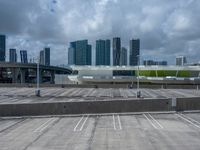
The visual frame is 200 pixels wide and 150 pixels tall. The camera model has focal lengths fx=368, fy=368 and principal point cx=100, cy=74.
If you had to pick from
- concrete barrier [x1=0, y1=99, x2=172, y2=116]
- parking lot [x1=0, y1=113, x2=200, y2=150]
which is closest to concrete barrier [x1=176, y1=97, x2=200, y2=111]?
concrete barrier [x1=0, y1=99, x2=172, y2=116]

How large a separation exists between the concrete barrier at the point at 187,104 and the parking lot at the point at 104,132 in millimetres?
1354

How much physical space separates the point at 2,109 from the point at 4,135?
27.2 ft

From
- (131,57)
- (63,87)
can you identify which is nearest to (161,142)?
(63,87)

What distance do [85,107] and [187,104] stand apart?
904 cm

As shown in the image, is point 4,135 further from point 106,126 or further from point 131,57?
point 131,57

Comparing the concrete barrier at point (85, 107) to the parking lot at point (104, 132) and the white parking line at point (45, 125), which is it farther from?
the white parking line at point (45, 125)

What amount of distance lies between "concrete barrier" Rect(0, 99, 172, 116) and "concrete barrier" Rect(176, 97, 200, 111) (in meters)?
0.90

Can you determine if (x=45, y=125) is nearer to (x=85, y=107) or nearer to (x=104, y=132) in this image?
(x=104, y=132)

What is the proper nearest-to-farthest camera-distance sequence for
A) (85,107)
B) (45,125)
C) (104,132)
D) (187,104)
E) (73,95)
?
(104,132), (45,125), (85,107), (187,104), (73,95)

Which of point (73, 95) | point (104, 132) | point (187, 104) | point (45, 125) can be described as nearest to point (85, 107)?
point (45, 125)

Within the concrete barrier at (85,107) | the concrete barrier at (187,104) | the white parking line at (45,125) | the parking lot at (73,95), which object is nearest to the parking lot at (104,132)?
the white parking line at (45,125)

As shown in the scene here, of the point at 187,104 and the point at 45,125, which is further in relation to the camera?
the point at 187,104

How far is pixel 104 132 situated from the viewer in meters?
22.3

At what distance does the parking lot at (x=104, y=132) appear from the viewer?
60.1 ft
